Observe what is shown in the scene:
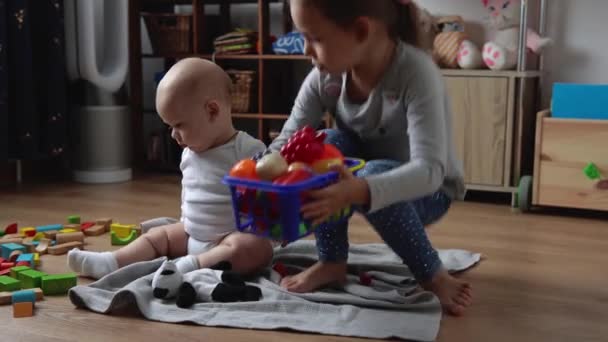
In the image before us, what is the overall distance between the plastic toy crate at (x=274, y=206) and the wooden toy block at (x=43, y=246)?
0.72 metres

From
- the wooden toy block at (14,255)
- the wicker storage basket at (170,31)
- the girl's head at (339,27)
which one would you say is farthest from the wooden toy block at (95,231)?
the wicker storage basket at (170,31)

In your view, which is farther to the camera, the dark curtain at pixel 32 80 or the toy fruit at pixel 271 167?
the dark curtain at pixel 32 80

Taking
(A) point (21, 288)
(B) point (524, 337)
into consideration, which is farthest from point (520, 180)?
(A) point (21, 288)

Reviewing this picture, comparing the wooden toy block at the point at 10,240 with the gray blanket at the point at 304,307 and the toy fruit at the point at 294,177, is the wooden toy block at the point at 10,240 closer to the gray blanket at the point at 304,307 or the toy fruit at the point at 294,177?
the gray blanket at the point at 304,307

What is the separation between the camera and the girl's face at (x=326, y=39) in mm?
1160

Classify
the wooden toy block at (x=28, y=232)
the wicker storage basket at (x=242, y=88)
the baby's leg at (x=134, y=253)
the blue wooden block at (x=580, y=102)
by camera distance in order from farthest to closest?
the wicker storage basket at (x=242, y=88) < the blue wooden block at (x=580, y=102) < the wooden toy block at (x=28, y=232) < the baby's leg at (x=134, y=253)

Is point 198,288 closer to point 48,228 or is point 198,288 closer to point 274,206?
point 274,206

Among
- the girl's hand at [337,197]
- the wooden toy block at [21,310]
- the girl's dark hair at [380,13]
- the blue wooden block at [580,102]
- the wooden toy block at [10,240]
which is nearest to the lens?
the girl's hand at [337,197]

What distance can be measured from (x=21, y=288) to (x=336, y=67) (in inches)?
29.7

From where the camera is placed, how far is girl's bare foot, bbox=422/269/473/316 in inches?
50.8

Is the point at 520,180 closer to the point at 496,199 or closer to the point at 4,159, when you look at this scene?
the point at 496,199

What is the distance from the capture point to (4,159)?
245 centimetres

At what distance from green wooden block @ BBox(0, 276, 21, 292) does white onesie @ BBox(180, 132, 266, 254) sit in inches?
13.7

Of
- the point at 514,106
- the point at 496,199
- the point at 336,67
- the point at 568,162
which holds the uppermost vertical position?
the point at 336,67
